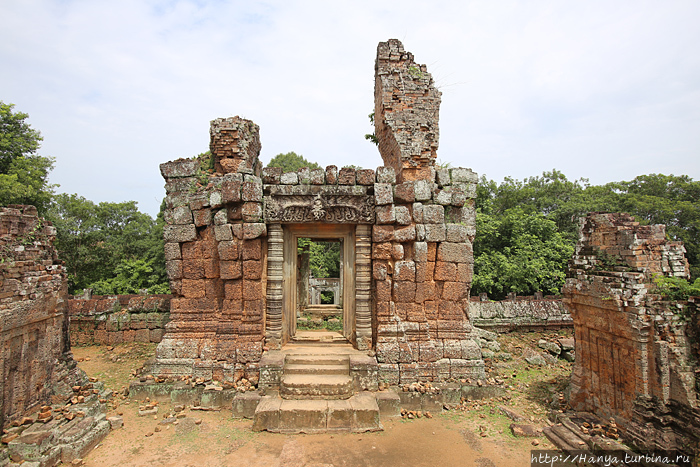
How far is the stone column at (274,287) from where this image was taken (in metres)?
7.79

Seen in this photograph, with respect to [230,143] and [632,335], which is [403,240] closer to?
[632,335]

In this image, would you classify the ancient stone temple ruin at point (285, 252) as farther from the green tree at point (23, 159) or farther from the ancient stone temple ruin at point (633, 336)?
the green tree at point (23, 159)

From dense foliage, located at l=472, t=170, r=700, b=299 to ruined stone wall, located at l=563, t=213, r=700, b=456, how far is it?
12501 mm

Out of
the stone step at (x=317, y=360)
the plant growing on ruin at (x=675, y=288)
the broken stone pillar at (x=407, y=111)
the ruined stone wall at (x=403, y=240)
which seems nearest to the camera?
the plant growing on ruin at (x=675, y=288)

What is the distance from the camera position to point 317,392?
22.1 ft

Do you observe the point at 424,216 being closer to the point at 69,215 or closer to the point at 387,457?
the point at 387,457

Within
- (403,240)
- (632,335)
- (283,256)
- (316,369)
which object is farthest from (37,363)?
(632,335)

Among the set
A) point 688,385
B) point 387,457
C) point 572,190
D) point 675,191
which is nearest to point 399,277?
point 387,457

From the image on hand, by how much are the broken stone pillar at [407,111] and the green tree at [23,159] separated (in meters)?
16.9

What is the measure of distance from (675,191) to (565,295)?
29.3 m

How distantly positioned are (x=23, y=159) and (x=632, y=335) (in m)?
23.9

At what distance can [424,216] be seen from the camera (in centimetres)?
778

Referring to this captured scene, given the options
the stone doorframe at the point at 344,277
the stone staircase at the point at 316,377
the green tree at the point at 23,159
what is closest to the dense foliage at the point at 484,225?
the green tree at the point at 23,159

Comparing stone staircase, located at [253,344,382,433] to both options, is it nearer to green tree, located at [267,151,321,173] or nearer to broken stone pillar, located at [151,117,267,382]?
broken stone pillar, located at [151,117,267,382]
